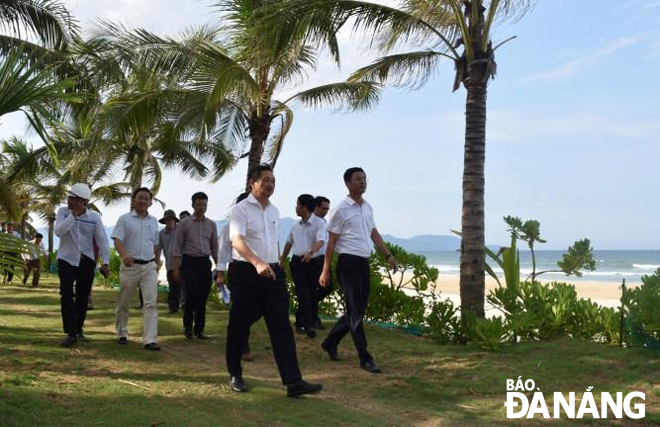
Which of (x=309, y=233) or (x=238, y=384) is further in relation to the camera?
(x=309, y=233)

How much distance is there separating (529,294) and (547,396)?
2421 mm

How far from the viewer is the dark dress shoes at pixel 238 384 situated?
594cm

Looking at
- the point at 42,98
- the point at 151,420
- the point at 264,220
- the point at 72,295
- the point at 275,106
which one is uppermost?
the point at 275,106

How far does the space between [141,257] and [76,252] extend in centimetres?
75

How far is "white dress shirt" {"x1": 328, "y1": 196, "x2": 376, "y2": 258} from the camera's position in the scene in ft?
23.7

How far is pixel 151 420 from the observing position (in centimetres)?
488

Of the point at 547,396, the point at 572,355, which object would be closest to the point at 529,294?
the point at 572,355

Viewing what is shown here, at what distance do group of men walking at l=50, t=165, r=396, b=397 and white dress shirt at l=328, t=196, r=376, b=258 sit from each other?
0.03ft

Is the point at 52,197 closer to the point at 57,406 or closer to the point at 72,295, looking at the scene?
the point at 72,295

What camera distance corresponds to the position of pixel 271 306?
18.8 feet

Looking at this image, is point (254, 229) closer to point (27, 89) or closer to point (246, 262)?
point (246, 262)

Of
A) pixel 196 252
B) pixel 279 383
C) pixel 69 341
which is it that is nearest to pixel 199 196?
pixel 196 252

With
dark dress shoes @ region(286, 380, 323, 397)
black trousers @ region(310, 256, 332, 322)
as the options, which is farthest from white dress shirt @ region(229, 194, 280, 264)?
black trousers @ region(310, 256, 332, 322)

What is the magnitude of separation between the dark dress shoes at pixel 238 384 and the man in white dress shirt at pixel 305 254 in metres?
3.36
